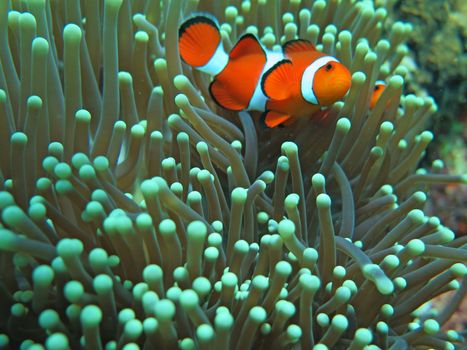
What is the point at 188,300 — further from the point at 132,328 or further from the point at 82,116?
the point at 82,116

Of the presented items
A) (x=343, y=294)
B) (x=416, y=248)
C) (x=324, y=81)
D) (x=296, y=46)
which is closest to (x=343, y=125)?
(x=324, y=81)

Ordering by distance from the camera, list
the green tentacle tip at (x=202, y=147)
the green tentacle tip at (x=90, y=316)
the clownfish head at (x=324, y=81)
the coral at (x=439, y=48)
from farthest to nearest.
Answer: the coral at (x=439, y=48)
the clownfish head at (x=324, y=81)
the green tentacle tip at (x=202, y=147)
the green tentacle tip at (x=90, y=316)

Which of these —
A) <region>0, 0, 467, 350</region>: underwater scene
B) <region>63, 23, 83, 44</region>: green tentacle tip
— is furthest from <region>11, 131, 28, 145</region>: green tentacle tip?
<region>63, 23, 83, 44</region>: green tentacle tip

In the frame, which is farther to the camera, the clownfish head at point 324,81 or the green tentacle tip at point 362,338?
the clownfish head at point 324,81

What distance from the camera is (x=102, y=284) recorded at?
0.78 meters

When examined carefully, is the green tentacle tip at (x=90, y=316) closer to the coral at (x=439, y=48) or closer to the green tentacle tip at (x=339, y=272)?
the green tentacle tip at (x=339, y=272)

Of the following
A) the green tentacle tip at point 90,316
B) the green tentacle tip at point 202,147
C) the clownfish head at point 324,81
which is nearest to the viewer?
the green tentacle tip at point 90,316

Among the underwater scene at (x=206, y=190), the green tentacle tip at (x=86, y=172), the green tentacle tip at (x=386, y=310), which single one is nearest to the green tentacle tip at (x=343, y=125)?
the underwater scene at (x=206, y=190)

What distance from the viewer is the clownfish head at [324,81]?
4.22 ft

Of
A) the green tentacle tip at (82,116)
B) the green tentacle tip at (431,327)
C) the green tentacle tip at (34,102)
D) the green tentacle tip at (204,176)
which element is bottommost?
the green tentacle tip at (431,327)

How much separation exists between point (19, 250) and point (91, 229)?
22cm

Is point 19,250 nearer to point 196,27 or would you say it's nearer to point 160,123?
point 160,123

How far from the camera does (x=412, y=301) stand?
1.16 metres

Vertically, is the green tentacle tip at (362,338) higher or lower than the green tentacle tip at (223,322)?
lower
